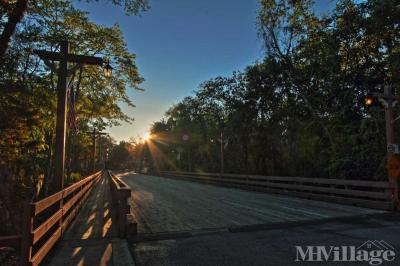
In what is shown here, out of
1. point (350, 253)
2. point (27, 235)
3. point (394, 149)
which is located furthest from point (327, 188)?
point (27, 235)

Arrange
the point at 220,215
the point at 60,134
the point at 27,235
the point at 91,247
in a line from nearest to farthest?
the point at 27,235 < the point at 91,247 < the point at 60,134 < the point at 220,215

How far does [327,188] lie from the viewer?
1381 centimetres

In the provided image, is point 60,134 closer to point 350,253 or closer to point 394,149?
point 350,253

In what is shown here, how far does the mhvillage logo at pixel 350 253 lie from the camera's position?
545 cm

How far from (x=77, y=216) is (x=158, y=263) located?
5.56m

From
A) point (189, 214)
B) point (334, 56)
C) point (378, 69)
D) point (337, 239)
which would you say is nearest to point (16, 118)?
point (189, 214)

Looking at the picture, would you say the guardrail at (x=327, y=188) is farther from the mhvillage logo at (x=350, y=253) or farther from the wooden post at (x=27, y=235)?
the wooden post at (x=27, y=235)

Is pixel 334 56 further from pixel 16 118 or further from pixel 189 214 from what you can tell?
pixel 16 118

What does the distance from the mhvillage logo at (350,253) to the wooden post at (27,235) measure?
3899 millimetres

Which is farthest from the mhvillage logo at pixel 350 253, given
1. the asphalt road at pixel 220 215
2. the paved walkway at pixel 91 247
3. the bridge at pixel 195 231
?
the paved walkway at pixel 91 247

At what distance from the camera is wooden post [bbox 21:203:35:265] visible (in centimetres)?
479

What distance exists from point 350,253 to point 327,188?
8.43m

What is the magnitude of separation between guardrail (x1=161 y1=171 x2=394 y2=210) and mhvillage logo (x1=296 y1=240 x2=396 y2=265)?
17.5 ft

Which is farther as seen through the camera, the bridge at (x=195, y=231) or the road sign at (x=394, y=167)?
the road sign at (x=394, y=167)
